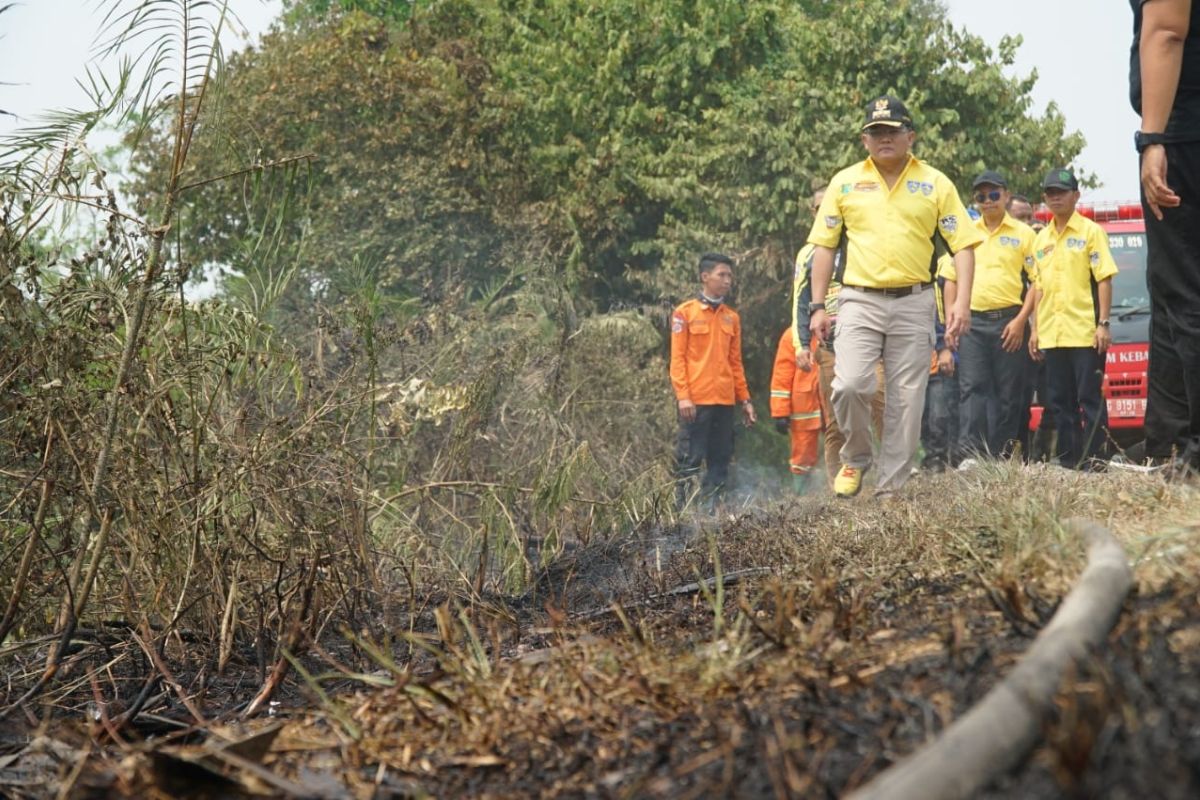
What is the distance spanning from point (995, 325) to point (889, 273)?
13.4 ft

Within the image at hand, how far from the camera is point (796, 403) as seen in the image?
12047 millimetres

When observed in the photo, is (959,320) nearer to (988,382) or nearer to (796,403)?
(988,382)

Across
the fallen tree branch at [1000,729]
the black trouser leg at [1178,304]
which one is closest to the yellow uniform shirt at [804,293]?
the black trouser leg at [1178,304]

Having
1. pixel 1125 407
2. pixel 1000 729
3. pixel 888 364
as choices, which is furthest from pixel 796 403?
pixel 1000 729

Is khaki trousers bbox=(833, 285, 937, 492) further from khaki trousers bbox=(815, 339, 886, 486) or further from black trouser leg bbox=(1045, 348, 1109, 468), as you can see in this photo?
black trouser leg bbox=(1045, 348, 1109, 468)

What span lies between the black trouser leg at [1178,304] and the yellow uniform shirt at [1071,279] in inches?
213

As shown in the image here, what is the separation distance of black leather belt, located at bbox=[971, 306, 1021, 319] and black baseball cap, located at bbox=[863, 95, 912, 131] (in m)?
3.91

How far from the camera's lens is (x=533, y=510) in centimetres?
659

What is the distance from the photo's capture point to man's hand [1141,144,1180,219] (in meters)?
4.87

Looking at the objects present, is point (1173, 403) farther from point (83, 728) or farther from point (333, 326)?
point (83, 728)

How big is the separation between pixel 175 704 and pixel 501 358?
4649mm

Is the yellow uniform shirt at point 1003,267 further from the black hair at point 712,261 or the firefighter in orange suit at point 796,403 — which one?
the black hair at point 712,261

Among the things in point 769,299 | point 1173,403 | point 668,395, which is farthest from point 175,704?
point 769,299

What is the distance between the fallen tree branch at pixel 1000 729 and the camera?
1.92m
